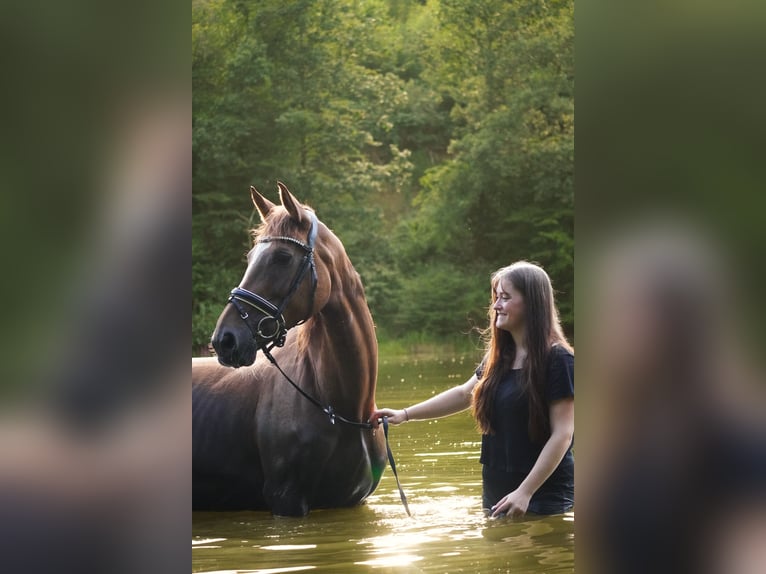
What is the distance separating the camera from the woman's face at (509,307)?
11.5 feet

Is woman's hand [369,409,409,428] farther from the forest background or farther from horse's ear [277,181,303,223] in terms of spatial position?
the forest background

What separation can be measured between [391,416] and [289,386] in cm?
47

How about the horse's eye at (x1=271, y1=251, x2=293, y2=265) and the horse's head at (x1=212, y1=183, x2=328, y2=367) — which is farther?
the horse's eye at (x1=271, y1=251, x2=293, y2=265)

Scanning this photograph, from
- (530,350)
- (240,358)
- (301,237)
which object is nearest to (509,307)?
(530,350)

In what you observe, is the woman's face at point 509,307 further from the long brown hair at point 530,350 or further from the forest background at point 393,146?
the forest background at point 393,146

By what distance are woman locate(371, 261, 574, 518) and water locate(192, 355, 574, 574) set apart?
12cm

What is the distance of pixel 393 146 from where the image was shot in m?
19.9

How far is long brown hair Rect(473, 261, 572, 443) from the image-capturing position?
11.2ft

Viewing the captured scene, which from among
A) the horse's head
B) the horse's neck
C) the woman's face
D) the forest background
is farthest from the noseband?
the forest background
